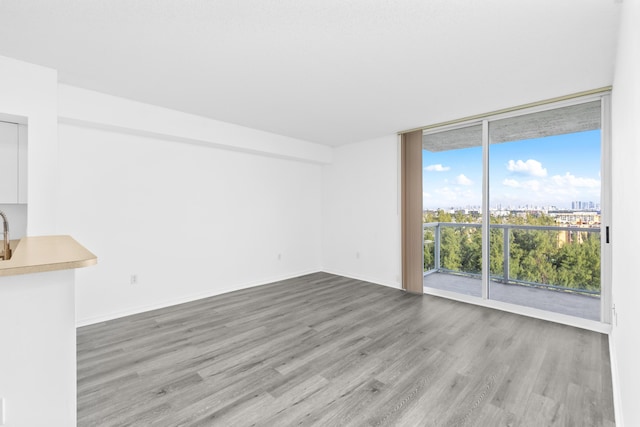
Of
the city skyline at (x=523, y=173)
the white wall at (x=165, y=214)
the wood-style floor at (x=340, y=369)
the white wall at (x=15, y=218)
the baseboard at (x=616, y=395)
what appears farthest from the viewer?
→ the city skyline at (x=523, y=173)

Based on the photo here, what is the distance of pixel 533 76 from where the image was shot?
2727 millimetres

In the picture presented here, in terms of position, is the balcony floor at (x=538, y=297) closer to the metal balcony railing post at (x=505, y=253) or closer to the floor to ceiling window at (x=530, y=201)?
the floor to ceiling window at (x=530, y=201)

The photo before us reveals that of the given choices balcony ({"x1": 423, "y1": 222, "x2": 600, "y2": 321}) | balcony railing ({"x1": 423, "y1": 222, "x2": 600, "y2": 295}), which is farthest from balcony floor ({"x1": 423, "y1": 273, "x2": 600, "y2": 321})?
balcony railing ({"x1": 423, "y1": 222, "x2": 600, "y2": 295})

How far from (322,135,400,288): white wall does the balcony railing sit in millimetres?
733

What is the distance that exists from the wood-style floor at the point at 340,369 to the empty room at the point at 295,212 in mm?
24

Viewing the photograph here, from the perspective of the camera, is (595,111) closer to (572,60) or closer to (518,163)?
(518,163)

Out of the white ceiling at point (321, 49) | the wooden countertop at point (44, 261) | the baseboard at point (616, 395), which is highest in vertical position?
the white ceiling at point (321, 49)

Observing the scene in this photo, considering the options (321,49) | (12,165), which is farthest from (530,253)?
(12,165)

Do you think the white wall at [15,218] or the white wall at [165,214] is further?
the white wall at [165,214]

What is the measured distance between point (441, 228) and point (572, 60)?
3.10 m

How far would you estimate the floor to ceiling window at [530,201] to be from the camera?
134 inches

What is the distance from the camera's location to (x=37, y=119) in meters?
2.57

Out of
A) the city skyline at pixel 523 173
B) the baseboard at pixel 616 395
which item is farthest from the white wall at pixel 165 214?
the baseboard at pixel 616 395

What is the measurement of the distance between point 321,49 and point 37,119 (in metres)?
2.50
